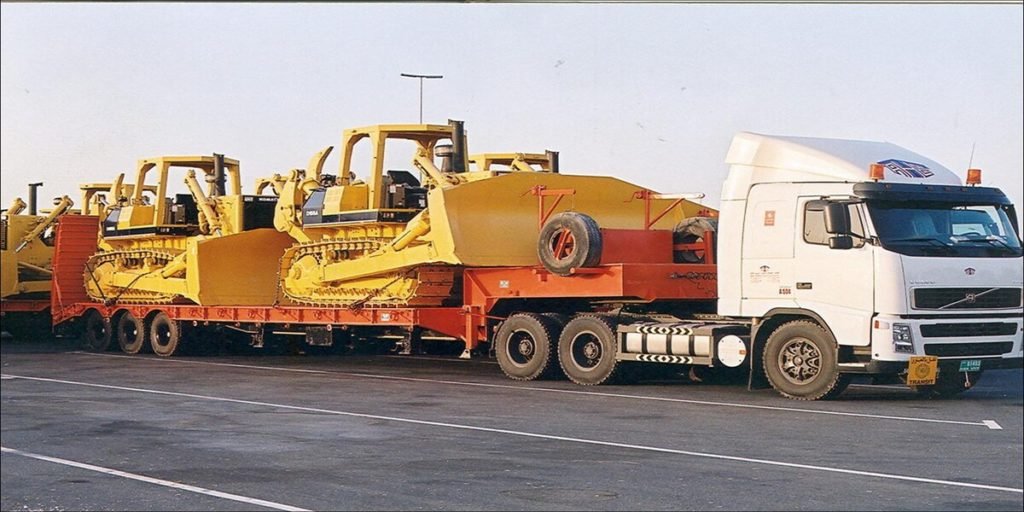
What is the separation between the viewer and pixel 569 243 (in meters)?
17.6

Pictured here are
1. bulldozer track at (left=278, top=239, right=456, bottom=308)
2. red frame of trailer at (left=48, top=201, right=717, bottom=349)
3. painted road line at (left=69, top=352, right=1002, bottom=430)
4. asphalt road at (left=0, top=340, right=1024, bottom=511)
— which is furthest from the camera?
bulldozer track at (left=278, top=239, right=456, bottom=308)

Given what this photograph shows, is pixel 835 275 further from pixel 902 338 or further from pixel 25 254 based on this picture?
pixel 25 254

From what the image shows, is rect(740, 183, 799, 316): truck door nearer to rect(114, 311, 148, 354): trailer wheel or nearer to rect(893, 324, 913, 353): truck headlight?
rect(893, 324, 913, 353): truck headlight

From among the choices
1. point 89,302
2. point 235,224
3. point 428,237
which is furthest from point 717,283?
point 89,302

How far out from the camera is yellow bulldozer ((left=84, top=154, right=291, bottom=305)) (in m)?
24.0

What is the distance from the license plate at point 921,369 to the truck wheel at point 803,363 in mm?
775

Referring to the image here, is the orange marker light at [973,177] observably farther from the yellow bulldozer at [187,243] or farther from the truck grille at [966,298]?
the yellow bulldozer at [187,243]

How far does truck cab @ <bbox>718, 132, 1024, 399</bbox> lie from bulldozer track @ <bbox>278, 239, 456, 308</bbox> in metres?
Result: 5.53

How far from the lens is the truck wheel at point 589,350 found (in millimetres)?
17250

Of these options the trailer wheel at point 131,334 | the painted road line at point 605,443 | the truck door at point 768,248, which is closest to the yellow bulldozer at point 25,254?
the trailer wheel at point 131,334

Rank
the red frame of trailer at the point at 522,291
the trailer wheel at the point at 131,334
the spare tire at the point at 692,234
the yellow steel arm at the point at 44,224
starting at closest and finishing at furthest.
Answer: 1. the red frame of trailer at the point at 522,291
2. the spare tire at the point at 692,234
3. the trailer wheel at the point at 131,334
4. the yellow steel arm at the point at 44,224

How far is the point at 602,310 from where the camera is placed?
1822 cm

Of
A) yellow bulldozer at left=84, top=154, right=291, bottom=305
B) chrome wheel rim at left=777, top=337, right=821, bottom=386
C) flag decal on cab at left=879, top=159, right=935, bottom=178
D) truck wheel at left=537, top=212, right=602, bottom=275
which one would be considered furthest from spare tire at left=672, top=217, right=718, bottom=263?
yellow bulldozer at left=84, top=154, right=291, bottom=305

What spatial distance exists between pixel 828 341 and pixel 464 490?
675 cm
